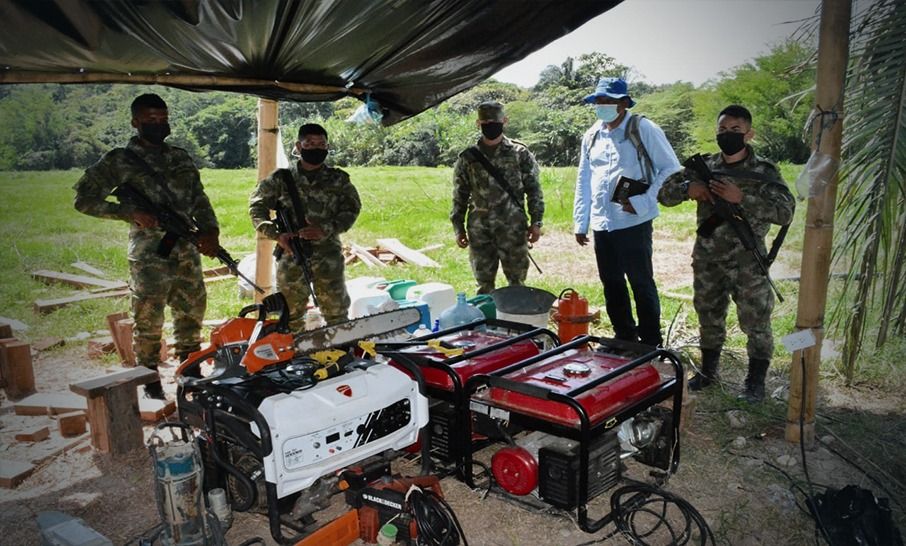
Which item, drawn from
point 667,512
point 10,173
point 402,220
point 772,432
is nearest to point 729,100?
point 402,220

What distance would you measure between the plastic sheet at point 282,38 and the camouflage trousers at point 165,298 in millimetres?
1462

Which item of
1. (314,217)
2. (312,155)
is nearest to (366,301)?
(314,217)

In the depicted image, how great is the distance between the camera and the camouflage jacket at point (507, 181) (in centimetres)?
622

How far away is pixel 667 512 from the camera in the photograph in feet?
11.7

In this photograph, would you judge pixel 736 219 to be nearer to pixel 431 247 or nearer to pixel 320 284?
pixel 320 284

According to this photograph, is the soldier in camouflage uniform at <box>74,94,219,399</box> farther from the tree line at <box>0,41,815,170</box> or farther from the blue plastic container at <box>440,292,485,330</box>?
the tree line at <box>0,41,815,170</box>

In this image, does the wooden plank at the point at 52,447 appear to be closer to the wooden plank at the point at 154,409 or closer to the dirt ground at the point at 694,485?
the dirt ground at the point at 694,485

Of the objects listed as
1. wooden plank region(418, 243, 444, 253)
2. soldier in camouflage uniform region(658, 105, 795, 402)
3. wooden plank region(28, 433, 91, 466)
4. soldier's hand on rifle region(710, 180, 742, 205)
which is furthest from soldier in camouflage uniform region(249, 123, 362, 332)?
wooden plank region(418, 243, 444, 253)

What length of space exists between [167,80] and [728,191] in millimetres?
4413

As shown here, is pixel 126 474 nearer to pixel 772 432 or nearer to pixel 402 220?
pixel 772 432

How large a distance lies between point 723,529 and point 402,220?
37.0 ft

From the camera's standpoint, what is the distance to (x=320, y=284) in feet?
19.1

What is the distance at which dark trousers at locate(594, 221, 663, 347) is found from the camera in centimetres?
543

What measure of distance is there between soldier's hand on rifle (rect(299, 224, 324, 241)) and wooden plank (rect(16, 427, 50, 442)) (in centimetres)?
246
